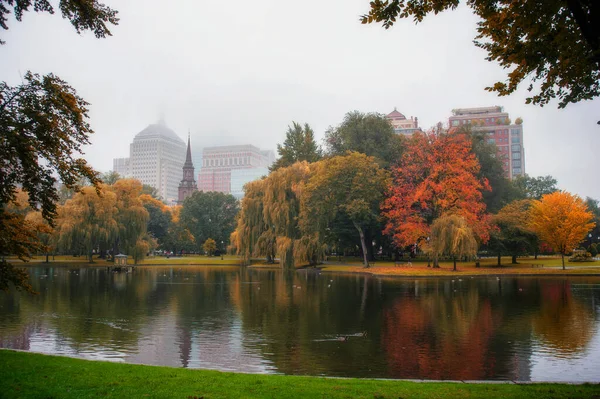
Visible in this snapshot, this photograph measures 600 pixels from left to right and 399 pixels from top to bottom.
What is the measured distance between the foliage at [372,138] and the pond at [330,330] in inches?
1290

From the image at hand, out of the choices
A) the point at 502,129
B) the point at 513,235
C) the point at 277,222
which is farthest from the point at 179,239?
the point at 502,129

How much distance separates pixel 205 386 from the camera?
358 inches

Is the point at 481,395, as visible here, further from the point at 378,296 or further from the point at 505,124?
the point at 505,124

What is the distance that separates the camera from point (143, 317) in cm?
2075

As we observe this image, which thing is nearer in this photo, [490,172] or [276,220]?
[276,220]

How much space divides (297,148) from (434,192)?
124ft

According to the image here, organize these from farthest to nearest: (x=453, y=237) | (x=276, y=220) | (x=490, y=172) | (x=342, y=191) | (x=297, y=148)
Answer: (x=297, y=148) < (x=490, y=172) < (x=276, y=220) < (x=342, y=191) < (x=453, y=237)

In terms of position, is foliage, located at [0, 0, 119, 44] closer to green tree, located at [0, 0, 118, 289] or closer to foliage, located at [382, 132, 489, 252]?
green tree, located at [0, 0, 118, 289]

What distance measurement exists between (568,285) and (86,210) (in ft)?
174

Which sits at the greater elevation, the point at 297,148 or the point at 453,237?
the point at 297,148

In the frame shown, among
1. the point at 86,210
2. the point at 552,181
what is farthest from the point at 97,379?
the point at 552,181

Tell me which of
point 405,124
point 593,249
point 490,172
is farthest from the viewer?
point 405,124

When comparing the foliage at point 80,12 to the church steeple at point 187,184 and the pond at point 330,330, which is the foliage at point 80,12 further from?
the church steeple at point 187,184

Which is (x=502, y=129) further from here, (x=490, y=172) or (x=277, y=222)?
(x=277, y=222)
